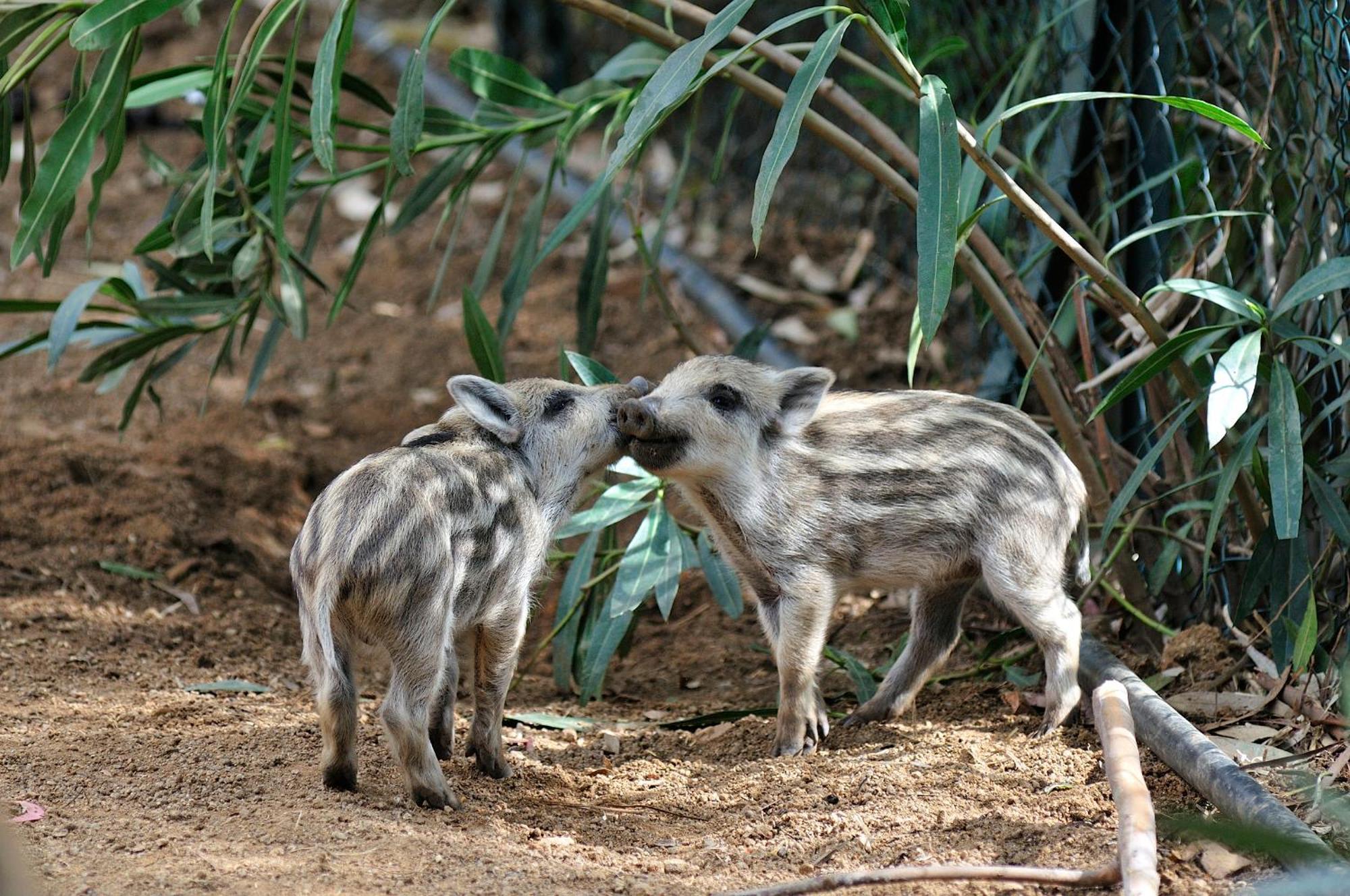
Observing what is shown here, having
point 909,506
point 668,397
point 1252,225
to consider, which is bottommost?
point 909,506

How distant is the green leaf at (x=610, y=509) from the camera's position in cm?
461

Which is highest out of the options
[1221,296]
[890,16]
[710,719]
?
[890,16]

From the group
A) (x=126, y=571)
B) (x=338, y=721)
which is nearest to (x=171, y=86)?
(x=126, y=571)

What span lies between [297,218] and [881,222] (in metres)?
4.38

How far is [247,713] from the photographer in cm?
439

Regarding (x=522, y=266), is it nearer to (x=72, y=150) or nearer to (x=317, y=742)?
(x=72, y=150)

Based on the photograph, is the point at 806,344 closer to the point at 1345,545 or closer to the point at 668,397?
the point at 668,397

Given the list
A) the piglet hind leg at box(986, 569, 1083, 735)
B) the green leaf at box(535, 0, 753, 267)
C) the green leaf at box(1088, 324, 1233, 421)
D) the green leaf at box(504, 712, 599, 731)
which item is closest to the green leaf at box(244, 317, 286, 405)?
the green leaf at box(504, 712, 599, 731)

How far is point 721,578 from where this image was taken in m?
4.81

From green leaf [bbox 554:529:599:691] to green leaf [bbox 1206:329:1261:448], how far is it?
A: 2063 mm

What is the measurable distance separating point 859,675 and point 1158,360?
4.91 ft

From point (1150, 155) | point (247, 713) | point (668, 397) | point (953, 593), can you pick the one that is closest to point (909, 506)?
point (953, 593)

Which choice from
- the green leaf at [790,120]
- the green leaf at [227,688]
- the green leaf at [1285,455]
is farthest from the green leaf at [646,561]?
the green leaf at [1285,455]

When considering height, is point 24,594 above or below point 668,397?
below
